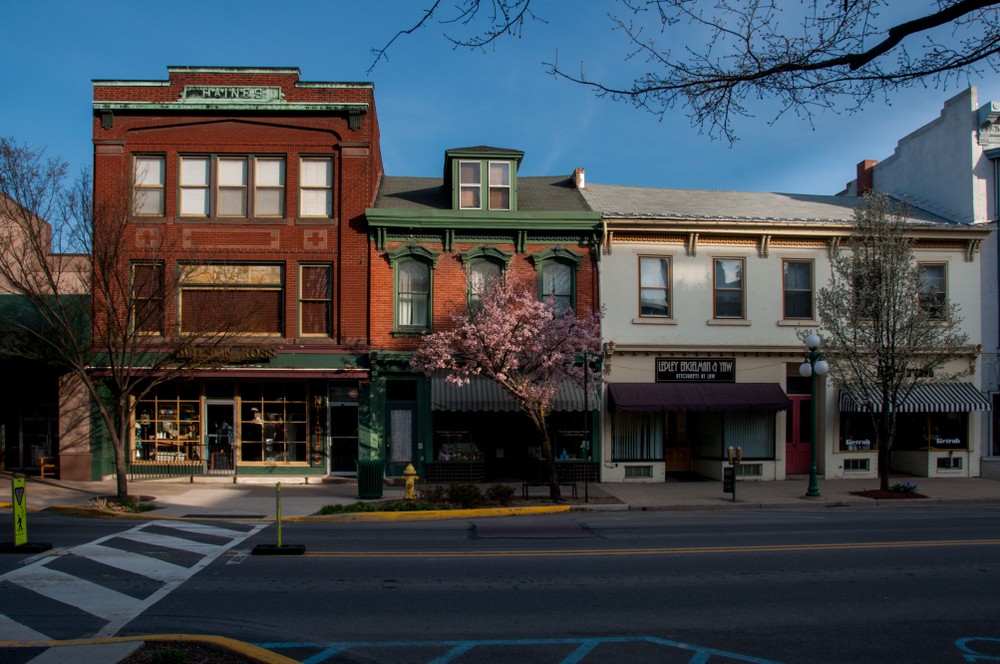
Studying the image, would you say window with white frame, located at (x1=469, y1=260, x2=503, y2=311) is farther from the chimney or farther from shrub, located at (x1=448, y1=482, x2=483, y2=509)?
the chimney

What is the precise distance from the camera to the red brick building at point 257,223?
1873 centimetres

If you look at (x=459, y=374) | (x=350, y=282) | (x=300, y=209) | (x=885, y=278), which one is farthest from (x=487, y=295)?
(x=885, y=278)

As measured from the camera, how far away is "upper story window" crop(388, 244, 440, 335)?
1892 cm

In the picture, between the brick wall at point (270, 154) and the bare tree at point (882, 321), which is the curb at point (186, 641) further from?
the bare tree at point (882, 321)

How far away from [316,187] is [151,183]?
16.0ft

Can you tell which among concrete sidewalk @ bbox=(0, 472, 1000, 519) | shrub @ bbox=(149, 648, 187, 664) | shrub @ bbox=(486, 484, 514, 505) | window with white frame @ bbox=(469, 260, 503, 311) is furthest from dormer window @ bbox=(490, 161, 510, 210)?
shrub @ bbox=(149, 648, 187, 664)

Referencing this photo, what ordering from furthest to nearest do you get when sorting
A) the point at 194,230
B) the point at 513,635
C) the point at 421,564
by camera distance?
the point at 194,230, the point at 421,564, the point at 513,635

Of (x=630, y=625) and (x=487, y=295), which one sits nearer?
(x=630, y=625)

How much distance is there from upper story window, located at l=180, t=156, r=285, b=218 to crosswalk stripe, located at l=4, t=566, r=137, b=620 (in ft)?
41.1

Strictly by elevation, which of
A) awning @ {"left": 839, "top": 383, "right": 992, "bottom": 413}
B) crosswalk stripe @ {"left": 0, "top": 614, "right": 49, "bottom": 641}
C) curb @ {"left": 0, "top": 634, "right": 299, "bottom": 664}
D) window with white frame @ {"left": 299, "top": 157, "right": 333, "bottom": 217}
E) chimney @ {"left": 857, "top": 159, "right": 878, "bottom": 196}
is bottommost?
crosswalk stripe @ {"left": 0, "top": 614, "right": 49, "bottom": 641}

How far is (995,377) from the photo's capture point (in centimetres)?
2073

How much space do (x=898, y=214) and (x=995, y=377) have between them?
7.47 meters

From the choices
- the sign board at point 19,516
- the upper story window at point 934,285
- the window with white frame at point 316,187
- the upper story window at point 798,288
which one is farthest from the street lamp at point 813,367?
the sign board at point 19,516

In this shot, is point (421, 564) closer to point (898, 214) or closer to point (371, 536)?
point (371, 536)
